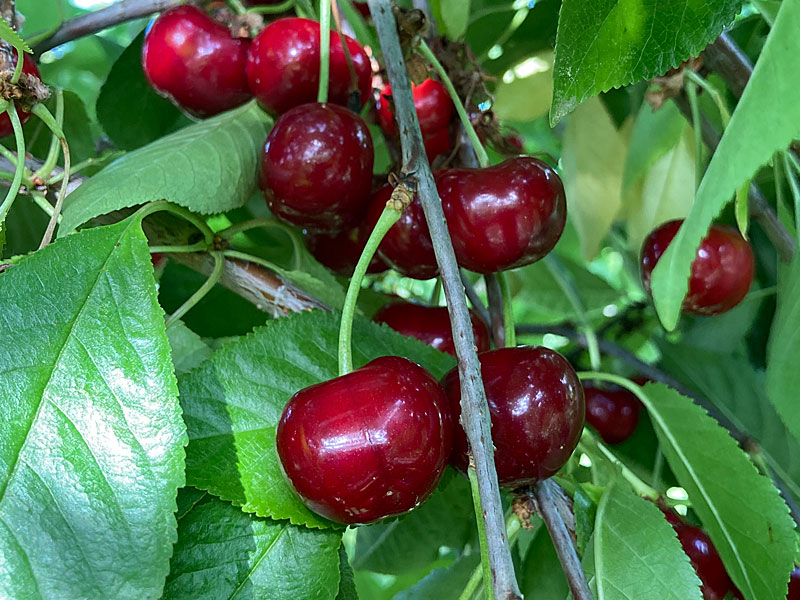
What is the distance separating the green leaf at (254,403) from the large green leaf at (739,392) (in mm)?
703

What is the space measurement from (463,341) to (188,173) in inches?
10.8

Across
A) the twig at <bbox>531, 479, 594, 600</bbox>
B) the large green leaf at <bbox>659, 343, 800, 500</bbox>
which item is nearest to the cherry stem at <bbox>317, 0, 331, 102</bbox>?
the twig at <bbox>531, 479, 594, 600</bbox>

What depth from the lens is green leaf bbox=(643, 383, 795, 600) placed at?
1.91ft

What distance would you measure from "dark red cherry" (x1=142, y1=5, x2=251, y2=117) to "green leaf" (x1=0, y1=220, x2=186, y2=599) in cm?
29

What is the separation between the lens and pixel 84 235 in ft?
1.70

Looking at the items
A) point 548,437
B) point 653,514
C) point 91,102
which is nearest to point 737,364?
point 653,514

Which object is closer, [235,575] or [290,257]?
[235,575]

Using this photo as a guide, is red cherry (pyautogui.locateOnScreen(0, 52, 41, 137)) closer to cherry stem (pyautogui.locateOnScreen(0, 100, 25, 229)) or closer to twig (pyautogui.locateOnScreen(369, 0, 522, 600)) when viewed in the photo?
cherry stem (pyautogui.locateOnScreen(0, 100, 25, 229))

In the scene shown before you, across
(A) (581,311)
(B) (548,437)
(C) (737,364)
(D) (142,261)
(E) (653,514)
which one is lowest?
(C) (737,364)

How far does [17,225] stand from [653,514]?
619 millimetres

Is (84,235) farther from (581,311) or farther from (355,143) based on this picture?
(581,311)

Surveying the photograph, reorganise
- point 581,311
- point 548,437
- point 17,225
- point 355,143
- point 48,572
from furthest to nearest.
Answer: point 581,311 → point 17,225 → point 355,143 → point 548,437 → point 48,572

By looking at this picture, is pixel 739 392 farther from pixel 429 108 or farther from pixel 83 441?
pixel 83 441

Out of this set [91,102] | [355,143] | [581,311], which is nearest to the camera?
[355,143]
